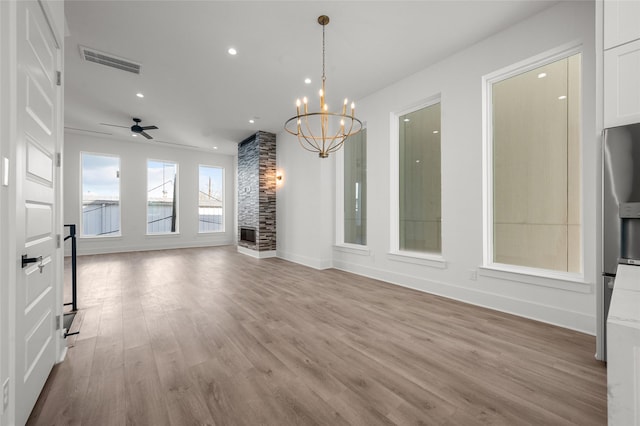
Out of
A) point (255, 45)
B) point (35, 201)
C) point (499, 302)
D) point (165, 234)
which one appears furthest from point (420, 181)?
point (165, 234)

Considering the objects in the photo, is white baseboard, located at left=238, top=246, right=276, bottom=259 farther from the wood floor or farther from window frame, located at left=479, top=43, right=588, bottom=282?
window frame, located at left=479, top=43, right=588, bottom=282

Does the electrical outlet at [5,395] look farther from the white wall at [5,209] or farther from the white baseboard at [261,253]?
the white baseboard at [261,253]

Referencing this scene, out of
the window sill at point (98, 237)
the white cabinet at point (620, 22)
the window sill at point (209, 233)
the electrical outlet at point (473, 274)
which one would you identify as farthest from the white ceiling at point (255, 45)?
the window sill at point (209, 233)

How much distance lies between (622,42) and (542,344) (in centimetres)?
243

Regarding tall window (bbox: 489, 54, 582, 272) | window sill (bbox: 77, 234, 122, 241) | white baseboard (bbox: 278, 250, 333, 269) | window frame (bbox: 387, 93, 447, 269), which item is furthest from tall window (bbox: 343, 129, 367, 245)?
window sill (bbox: 77, 234, 122, 241)

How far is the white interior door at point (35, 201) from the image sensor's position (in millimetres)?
1451

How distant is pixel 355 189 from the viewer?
5.65m

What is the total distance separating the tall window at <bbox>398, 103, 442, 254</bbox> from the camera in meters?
4.23

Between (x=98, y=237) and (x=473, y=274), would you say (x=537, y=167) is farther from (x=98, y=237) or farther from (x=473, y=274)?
(x=98, y=237)

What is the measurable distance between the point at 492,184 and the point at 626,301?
9.81ft

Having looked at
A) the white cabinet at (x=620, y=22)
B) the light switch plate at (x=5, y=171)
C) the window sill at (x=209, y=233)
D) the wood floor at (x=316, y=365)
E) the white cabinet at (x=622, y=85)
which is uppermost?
the white cabinet at (x=620, y=22)

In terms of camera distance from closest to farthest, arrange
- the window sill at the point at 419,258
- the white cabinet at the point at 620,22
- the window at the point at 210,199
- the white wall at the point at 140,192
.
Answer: the white cabinet at the point at 620,22 → the window sill at the point at 419,258 → the white wall at the point at 140,192 → the window at the point at 210,199

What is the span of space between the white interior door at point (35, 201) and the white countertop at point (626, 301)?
2462mm

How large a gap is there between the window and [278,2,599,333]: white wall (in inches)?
216
